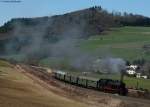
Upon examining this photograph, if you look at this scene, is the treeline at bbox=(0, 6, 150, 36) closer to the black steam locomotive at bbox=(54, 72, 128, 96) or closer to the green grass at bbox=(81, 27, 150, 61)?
the green grass at bbox=(81, 27, 150, 61)

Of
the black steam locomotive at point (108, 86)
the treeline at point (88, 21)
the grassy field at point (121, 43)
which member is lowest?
the black steam locomotive at point (108, 86)

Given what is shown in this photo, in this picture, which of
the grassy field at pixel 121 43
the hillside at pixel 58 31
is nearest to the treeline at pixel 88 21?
the hillside at pixel 58 31

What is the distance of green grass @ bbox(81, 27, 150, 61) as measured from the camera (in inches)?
3954

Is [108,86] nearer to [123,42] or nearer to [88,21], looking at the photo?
[123,42]

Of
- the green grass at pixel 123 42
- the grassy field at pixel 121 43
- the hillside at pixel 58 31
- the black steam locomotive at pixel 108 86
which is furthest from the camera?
the hillside at pixel 58 31

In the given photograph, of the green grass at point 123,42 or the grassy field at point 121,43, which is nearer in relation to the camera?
the grassy field at point 121,43

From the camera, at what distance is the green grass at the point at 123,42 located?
330 feet

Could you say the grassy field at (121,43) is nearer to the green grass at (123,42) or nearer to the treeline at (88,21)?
the green grass at (123,42)

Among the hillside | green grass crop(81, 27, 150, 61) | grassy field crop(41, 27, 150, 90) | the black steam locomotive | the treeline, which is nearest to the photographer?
the black steam locomotive

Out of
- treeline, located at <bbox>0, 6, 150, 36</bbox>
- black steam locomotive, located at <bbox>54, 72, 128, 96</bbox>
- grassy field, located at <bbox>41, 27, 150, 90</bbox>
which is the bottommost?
black steam locomotive, located at <bbox>54, 72, 128, 96</bbox>

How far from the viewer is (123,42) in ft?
373

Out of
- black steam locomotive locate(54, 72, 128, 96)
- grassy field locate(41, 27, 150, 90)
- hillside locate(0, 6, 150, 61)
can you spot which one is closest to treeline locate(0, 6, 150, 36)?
hillside locate(0, 6, 150, 61)

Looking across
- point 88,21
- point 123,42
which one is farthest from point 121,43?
point 88,21

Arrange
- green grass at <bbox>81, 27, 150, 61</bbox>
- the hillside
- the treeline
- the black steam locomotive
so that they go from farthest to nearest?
the treeline
the hillside
green grass at <bbox>81, 27, 150, 61</bbox>
the black steam locomotive
